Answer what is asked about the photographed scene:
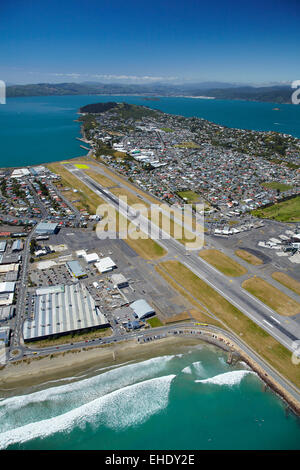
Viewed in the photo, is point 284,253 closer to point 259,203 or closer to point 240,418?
point 259,203

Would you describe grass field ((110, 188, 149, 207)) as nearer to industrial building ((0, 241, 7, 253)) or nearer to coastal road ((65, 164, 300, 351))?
coastal road ((65, 164, 300, 351))

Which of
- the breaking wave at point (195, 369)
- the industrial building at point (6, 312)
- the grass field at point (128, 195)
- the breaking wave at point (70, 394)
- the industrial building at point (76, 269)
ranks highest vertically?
the grass field at point (128, 195)

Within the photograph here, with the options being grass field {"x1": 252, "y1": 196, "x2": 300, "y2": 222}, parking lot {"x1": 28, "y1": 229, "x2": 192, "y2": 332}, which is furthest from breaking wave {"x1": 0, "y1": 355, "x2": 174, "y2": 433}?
grass field {"x1": 252, "y1": 196, "x2": 300, "y2": 222}

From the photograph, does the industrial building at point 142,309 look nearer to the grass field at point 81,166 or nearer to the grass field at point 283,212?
the grass field at point 283,212

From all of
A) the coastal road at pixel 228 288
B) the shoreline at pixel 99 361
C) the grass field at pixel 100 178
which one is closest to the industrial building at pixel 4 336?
the shoreline at pixel 99 361

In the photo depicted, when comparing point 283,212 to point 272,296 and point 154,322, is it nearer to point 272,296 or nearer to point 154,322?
point 272,296

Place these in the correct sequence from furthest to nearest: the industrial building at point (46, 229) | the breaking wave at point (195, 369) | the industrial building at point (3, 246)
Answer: the industrial building at point (46, 229)
the industrial building at point (3, 246)
the breaking wave at point (195, 369)
